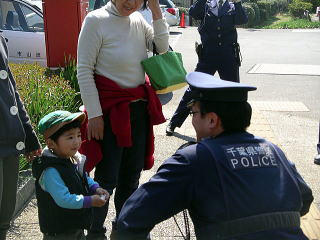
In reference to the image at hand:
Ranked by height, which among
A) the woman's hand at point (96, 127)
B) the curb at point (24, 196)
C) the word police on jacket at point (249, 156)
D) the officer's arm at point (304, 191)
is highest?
the word police on jacket at point (249, 156)

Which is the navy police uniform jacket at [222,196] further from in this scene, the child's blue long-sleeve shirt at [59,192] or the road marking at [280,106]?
the road marking at [280,106]

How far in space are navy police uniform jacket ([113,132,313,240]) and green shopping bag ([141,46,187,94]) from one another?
50.6 inches

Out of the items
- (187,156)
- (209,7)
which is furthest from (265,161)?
(209,7)

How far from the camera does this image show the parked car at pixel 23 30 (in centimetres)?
784

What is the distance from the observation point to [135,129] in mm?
3234

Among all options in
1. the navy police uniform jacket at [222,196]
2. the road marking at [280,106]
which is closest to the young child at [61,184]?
the navy police uniform jacket at [222,196]

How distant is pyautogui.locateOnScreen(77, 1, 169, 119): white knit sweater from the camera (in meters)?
2.93

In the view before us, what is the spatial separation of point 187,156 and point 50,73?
15.6ft

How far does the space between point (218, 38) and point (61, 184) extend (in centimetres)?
374

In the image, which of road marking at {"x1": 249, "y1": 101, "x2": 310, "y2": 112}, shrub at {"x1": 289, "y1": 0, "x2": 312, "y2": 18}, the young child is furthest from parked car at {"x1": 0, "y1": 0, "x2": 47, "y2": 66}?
shrub at {"x1": 289, "y1": 0, "x2": 312, "y2": 18}

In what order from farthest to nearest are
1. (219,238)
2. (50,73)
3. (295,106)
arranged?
(295,106)
(50,73)
(219,238)

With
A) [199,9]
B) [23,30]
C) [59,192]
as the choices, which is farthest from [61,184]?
[23,30]

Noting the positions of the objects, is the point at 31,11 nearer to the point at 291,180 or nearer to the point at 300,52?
the point at 291,180

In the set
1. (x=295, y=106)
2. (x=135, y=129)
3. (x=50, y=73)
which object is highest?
(x=135, y=129)
